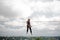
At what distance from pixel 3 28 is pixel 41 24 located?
782 millimetres

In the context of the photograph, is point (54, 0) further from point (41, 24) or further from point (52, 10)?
point (41, 24)

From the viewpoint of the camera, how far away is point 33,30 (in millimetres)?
2959

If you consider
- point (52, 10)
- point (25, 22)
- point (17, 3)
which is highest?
point (17, 3)

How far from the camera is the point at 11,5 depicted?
3.04 m

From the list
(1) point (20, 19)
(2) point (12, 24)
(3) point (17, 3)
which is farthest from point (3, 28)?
(3) point (17, 3)

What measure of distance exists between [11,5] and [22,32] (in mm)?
607

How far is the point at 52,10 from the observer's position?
3027 mm

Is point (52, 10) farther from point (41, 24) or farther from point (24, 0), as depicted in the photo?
point (24, 0)

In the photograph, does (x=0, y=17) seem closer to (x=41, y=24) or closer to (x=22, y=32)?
(x=22, y=32)

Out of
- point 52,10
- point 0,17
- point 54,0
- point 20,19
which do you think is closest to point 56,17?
point 52,10

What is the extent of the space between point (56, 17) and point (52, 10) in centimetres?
17

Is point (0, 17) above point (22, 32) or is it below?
above

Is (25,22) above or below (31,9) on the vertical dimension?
below

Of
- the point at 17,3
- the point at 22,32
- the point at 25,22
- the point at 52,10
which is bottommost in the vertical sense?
the point at 22,32
